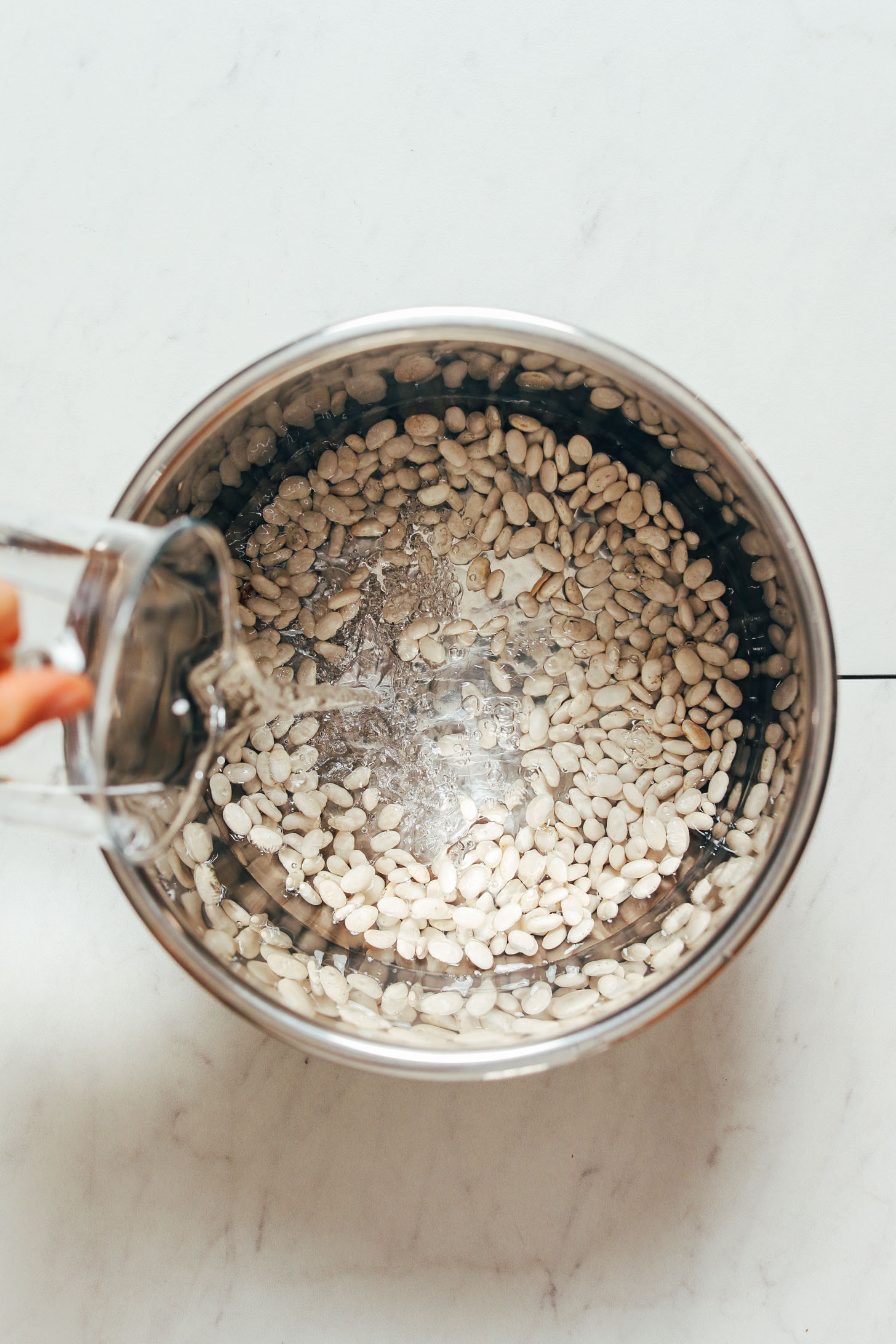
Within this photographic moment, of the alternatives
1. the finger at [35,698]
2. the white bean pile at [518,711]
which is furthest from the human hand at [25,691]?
the white bean pile at [518,711]

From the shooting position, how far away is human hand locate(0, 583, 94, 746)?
1.01 ft

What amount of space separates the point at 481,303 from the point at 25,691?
345mm

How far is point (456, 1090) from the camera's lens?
520 mm

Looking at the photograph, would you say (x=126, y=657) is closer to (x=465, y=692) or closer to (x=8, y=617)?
(x=8, y=617)

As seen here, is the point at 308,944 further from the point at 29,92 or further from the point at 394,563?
the point at 29,92

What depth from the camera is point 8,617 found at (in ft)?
1.11

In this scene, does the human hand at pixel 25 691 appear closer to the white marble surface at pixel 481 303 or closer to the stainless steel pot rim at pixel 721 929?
the stainless steel pot rim at pixel 721 929

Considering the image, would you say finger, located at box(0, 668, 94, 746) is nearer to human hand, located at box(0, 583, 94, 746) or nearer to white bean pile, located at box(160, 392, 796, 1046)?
human hand, located at box(0, 583, 94, 746)

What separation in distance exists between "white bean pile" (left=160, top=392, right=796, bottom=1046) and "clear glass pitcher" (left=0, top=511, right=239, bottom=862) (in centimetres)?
9

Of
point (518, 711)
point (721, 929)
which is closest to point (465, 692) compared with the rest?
point (518, 711)

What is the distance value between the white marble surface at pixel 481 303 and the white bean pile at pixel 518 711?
8 cm

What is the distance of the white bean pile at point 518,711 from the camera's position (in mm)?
500

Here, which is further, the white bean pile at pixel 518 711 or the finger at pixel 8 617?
the white bean pile at pixel 518 711

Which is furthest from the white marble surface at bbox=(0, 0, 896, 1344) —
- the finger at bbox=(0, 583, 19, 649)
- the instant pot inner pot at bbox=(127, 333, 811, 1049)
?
the finger at bbox=(0, 583, 19, 649)
